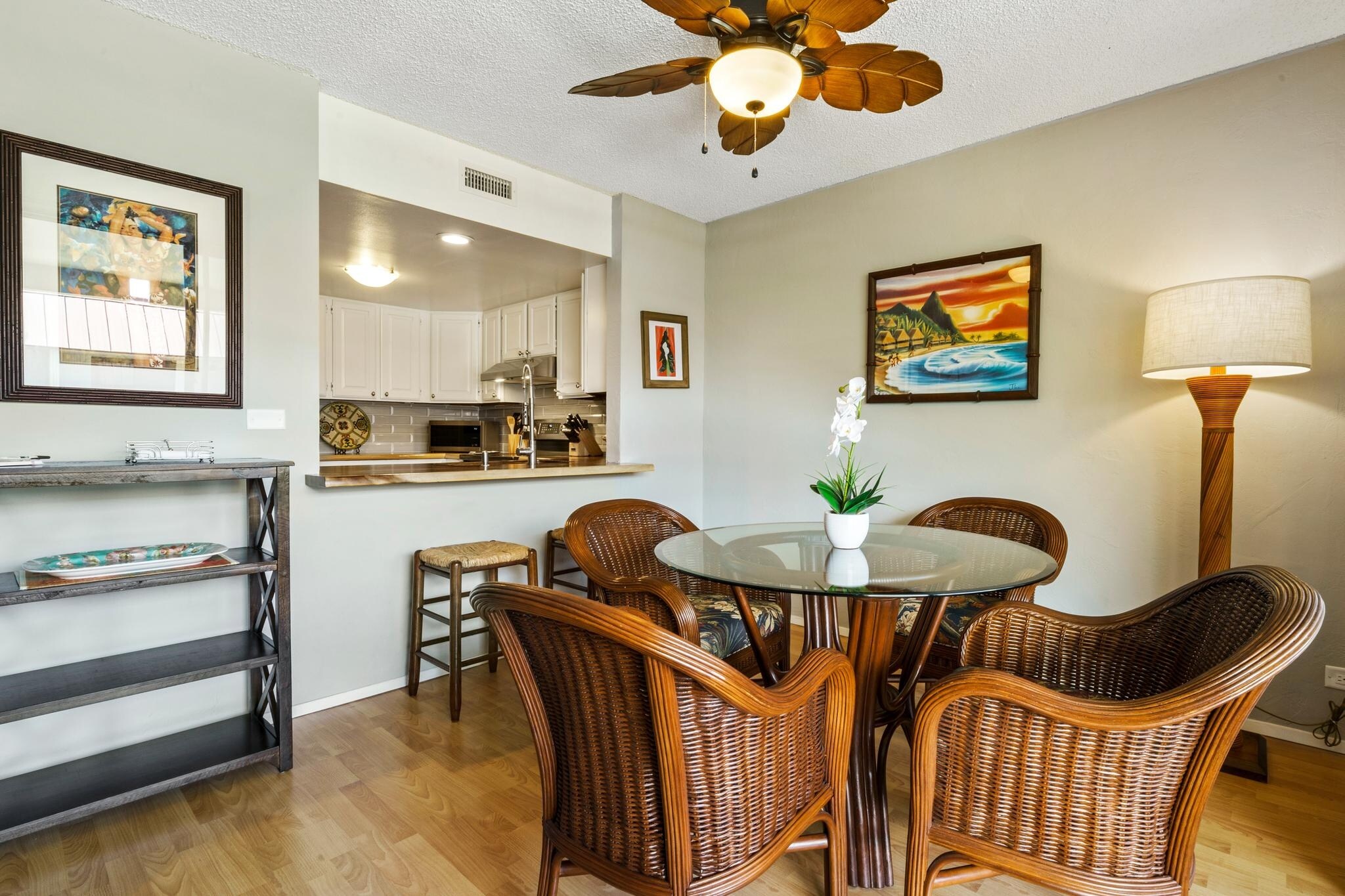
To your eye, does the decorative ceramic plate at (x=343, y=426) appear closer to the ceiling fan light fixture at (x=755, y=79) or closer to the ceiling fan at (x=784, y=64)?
the ceiling fan at (x=784, y=64)

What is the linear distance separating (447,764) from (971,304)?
3.02 metres

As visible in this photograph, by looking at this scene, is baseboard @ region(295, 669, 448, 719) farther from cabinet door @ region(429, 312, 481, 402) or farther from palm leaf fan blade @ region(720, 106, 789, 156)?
cabinet door @ region(429, 312, 481, 402)

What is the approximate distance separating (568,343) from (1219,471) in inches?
145

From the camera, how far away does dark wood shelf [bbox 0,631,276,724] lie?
1.76 metres

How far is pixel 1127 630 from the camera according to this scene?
1.54m

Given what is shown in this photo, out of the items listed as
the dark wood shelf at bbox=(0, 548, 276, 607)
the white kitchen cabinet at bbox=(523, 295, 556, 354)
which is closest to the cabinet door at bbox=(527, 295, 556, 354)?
the white kitchen cabinet at bbox=(523, 295, 556, 354)

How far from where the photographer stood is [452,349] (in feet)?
18.9

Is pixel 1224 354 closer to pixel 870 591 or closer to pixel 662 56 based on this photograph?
pixel 870 591

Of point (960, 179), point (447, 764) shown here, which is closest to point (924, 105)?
point (960, 179)

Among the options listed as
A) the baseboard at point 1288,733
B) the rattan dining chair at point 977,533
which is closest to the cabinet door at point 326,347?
the rattan dining chair at point 977,533

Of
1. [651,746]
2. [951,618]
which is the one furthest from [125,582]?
[951,618]

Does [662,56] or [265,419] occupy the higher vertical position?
[662,56]

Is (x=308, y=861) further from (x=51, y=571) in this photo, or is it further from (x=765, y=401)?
(x=765, y=401)

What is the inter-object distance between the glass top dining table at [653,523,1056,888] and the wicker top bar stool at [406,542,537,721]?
3.45 ft
